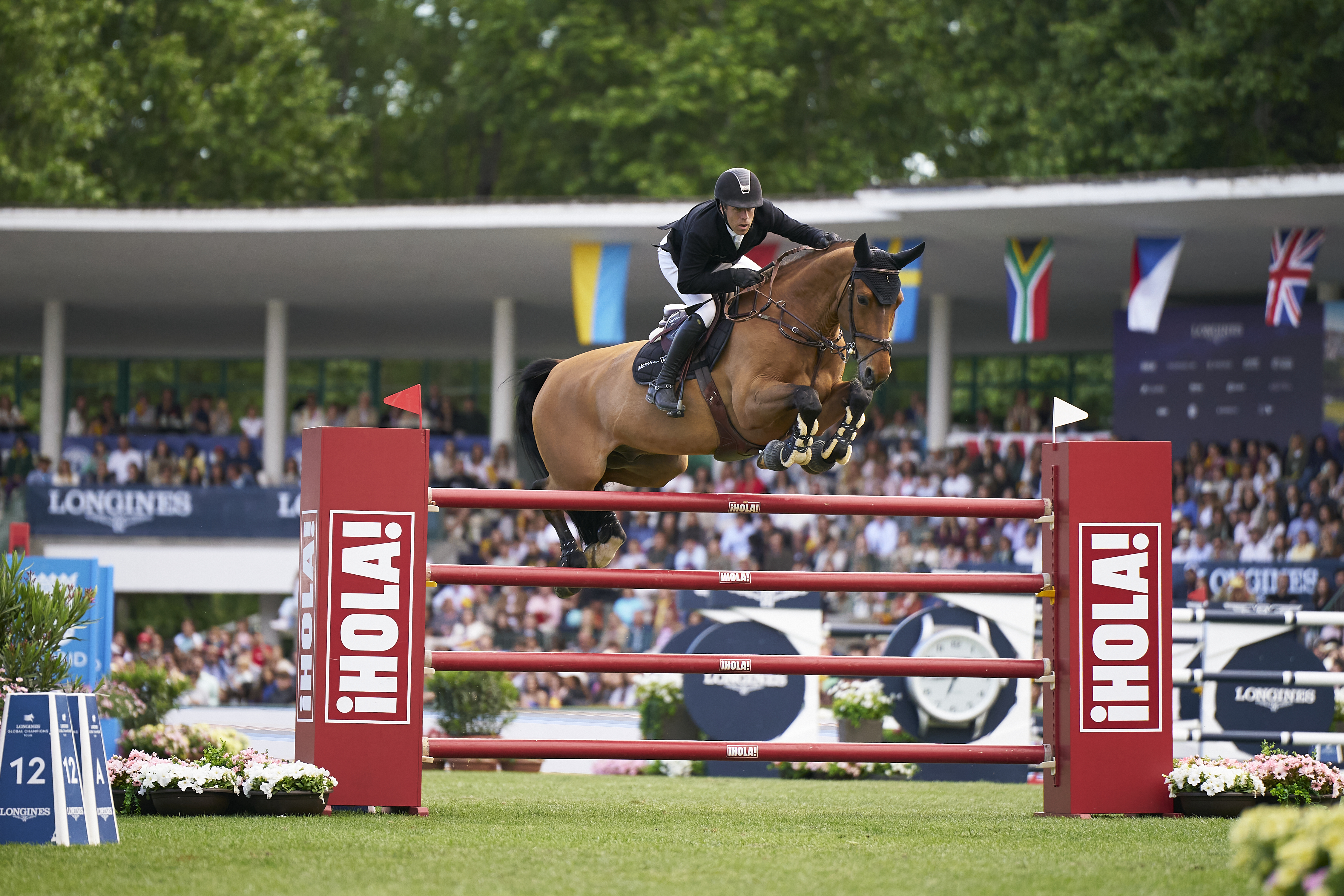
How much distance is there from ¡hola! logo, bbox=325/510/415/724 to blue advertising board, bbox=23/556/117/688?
155 inches

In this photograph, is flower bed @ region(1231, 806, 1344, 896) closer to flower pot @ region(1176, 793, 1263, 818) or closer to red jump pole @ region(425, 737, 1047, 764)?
red jump pole @ region(425, 737, 1047, 764)

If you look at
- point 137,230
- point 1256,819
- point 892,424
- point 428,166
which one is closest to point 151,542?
point 137,230

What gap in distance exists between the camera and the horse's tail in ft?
24.5

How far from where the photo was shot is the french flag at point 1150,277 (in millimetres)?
16516

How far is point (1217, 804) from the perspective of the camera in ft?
19.4

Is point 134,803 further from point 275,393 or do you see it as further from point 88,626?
point 275,393

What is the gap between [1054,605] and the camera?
6.14 meters

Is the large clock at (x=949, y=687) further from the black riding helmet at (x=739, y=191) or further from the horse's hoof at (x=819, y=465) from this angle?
the black riding helmet at (x=739, y=191)

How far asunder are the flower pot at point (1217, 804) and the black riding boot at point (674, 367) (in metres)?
2.79

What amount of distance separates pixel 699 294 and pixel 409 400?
141 centimetres

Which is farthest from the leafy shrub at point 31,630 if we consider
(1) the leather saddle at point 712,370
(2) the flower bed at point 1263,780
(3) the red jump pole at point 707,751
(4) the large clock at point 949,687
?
(4) the large clock at point 949,687

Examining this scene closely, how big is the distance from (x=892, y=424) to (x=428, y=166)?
50.3 feet

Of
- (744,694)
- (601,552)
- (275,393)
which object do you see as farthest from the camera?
(275,393)

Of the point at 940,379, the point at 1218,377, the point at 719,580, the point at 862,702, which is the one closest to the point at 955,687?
the point at 862,702
